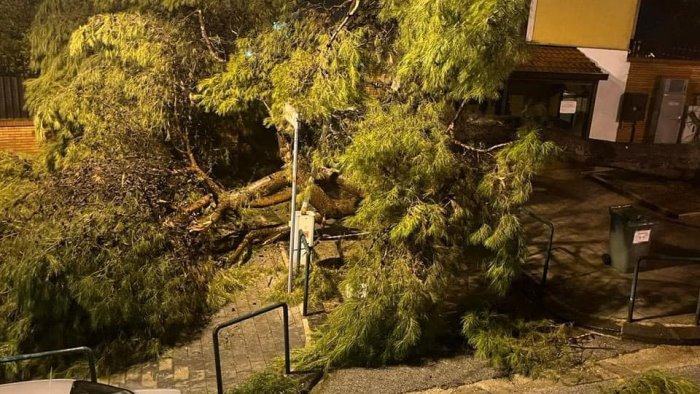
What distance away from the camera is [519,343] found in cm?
664

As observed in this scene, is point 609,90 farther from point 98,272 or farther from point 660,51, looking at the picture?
point 98,272

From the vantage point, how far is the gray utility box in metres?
8.33

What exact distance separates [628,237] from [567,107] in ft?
22.8

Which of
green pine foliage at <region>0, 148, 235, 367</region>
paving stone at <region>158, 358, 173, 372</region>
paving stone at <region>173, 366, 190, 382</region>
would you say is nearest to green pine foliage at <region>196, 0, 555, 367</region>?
paving stone at <region>173, 366, 190, 382</region>

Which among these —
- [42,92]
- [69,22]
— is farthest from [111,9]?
[42,92]

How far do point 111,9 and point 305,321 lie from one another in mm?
6609

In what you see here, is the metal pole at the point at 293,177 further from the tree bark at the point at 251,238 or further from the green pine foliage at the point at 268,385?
the green pine foliage at the point at 268,385

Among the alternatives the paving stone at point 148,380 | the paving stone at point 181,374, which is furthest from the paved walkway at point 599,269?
the paving stone at point 148,380

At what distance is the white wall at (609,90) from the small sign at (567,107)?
2.50 ft

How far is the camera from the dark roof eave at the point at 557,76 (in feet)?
44.6

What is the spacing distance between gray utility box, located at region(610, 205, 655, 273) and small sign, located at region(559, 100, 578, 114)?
21.2 feet

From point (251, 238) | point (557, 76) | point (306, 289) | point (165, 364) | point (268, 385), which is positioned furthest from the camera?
point (557, 76)

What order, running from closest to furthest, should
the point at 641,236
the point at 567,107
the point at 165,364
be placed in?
the point at 165,364, the point at 641,236, the point at 567,107

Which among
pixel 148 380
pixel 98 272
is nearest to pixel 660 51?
pixel 98 272
